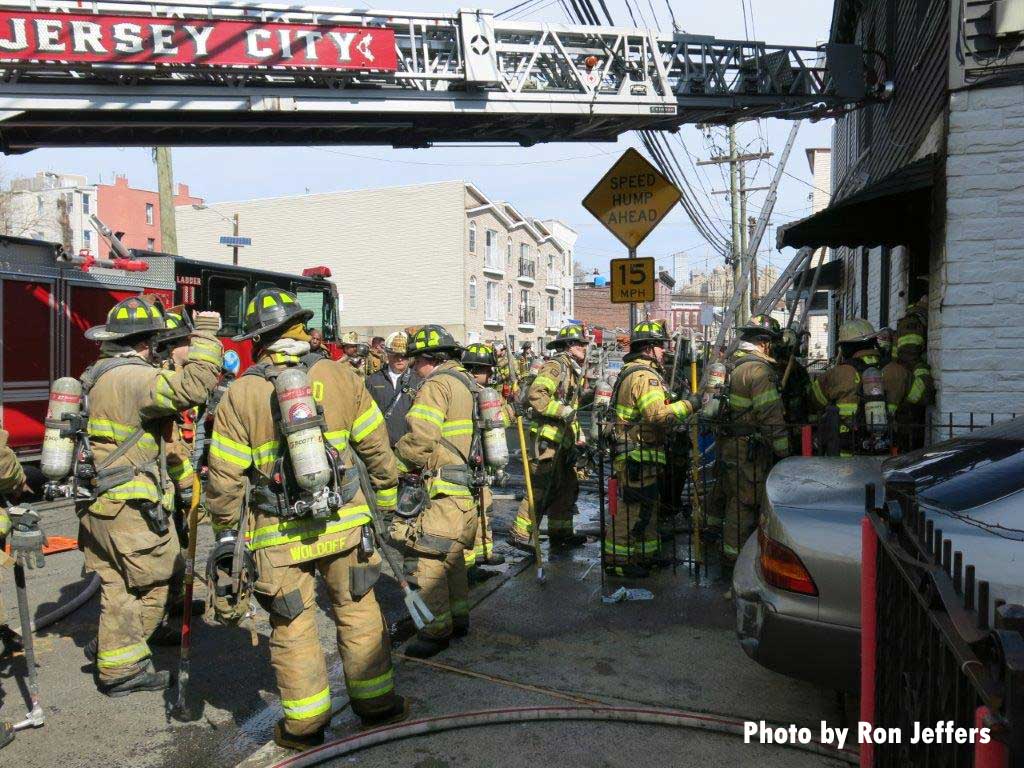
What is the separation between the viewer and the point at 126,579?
4.50m

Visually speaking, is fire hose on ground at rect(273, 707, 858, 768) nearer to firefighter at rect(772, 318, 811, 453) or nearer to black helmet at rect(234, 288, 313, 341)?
black helmet at rect(234, 288, 313, 341)

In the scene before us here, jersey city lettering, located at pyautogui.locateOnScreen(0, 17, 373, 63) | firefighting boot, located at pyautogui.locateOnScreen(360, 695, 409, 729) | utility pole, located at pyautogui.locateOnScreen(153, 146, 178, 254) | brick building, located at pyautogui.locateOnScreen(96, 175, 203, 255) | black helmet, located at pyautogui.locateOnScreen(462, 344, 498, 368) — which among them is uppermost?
brick building, located at pyautogui.locateOnScreen(96, 175, 203, 255)

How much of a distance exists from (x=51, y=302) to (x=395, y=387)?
3.94m

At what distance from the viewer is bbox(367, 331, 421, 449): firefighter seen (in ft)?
26.3

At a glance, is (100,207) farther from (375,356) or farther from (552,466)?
(552,466)

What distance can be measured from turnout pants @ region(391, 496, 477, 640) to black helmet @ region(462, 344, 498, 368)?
128cm

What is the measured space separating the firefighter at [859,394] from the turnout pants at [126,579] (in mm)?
4562

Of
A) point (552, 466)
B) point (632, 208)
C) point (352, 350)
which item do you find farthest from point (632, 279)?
point (352, 350)

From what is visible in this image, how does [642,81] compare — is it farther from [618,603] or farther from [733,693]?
[733,693]

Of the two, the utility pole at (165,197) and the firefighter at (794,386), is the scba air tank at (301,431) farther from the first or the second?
the utility pole at (165,197)

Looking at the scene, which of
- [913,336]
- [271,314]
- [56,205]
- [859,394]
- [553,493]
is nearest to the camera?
[271,314]

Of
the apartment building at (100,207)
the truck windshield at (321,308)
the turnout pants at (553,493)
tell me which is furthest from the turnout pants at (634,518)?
the apartment building at (100,207)

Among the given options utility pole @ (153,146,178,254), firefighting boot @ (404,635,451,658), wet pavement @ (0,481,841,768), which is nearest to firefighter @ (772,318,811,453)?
wet pavement @ (0,481,841,768)

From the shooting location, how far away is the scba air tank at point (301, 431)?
3.36 meters
